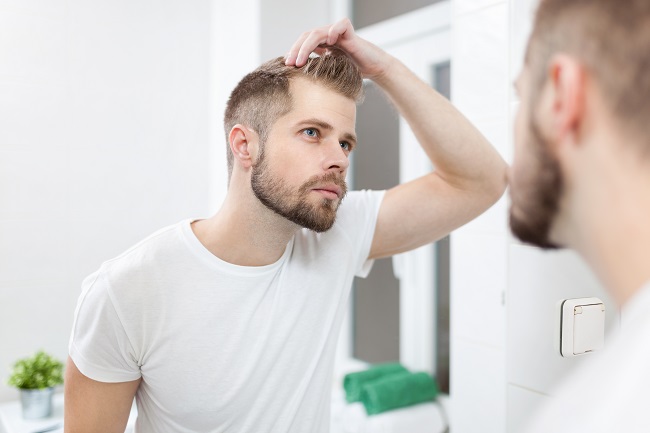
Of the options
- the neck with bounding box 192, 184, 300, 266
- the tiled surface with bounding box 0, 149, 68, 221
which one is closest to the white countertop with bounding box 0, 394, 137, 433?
the tiled surface with bounding box 0, 149, 68, 221

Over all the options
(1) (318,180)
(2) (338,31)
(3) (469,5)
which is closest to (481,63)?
(3) (469,5)

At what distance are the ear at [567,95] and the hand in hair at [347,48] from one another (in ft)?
1.76

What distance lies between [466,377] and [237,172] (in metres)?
0.66

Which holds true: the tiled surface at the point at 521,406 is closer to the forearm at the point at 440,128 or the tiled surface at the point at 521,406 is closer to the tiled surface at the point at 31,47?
the forearm at the point at 440,128

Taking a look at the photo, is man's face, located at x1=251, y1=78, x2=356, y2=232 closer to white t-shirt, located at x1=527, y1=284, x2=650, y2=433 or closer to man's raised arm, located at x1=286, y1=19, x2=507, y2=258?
man's raised arm, located at x1=286, y1=19, x2=507, y2=258

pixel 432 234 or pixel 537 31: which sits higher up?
pixel 537 31

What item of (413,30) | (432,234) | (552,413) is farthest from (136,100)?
(552,413)

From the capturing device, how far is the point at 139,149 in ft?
6.40

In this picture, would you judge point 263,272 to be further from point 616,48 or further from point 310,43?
point 616,48

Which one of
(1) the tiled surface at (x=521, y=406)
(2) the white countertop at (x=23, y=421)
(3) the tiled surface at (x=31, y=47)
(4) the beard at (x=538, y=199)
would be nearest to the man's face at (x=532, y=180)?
(4) the beard at (x=538, y=199)

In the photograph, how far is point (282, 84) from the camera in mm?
993

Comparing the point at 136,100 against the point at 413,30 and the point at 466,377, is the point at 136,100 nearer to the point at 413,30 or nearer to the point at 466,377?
the point at 413,30

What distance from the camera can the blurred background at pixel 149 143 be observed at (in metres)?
1.72

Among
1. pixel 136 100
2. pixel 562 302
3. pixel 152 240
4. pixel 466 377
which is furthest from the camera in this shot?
pixel 136 100
